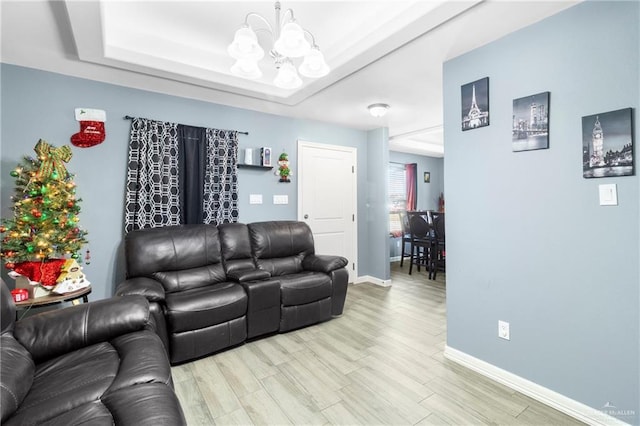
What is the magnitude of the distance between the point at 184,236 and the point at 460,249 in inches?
101

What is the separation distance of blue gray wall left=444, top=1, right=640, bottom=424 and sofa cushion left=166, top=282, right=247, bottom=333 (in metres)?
1.85

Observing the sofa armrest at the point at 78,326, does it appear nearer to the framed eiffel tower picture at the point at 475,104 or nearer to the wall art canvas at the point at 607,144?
the framed eiffel tower picture at the point at 475,104

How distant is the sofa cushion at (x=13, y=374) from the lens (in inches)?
43.0

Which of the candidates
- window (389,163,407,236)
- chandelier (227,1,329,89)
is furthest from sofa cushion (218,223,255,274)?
window (389,163,407,236)

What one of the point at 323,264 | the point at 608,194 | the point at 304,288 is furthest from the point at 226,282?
the point at 608,194

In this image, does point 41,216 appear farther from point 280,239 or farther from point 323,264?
point 323,264

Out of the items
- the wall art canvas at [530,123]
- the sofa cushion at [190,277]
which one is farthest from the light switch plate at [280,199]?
the wall art canvas at [530,123]

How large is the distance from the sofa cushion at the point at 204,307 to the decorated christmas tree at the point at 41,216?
3.13 feet

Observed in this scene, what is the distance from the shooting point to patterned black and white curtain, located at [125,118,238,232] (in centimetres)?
296

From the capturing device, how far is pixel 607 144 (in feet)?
5.40

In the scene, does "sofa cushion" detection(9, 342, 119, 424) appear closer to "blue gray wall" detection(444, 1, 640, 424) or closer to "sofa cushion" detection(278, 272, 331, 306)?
"sofa cushion" detection(278, 272, 331, 306)

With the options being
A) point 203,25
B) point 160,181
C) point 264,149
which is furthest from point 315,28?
point 160,181

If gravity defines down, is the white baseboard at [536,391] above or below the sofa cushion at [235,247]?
below

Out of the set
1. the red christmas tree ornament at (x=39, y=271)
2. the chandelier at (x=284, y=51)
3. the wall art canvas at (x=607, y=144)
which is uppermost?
the chandelier at (x=284, y=51)
